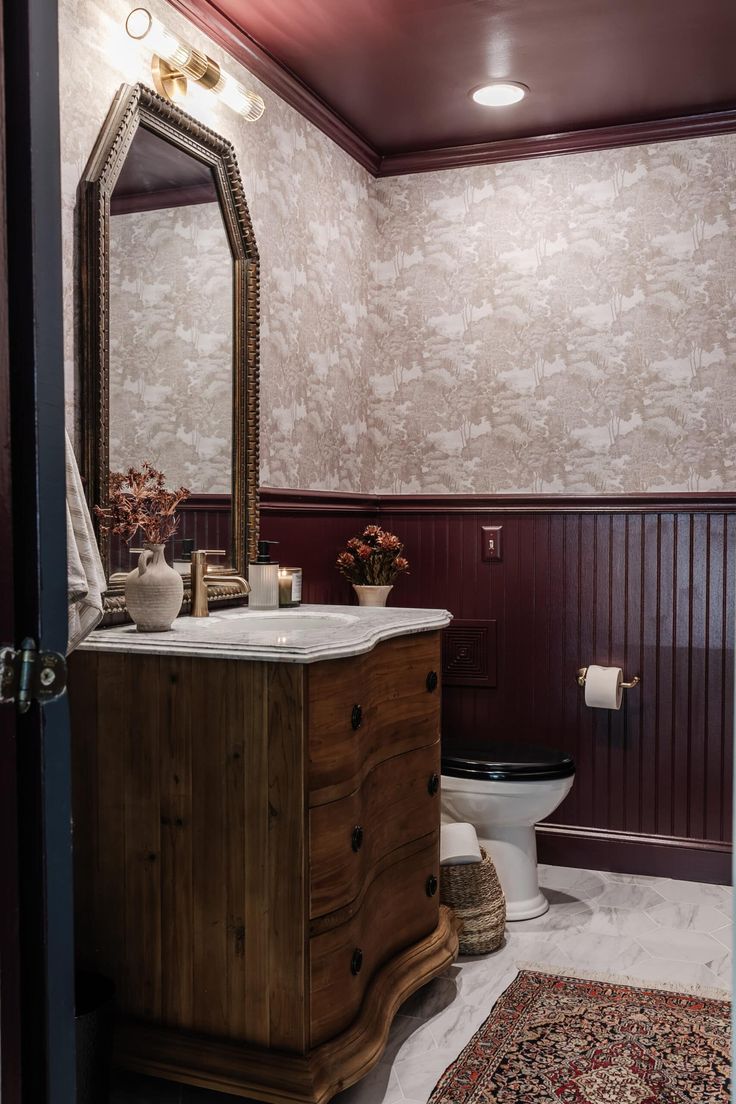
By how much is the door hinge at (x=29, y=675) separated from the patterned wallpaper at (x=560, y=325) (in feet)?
8.10

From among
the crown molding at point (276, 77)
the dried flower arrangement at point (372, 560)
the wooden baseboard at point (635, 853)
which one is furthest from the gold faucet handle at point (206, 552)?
the wooden baseboard at point (635, 853)

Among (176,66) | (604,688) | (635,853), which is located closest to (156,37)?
(176,66)

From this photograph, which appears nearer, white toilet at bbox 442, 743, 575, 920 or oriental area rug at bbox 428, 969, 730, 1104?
oriental area rug at bbox 428, 969, 730, 1104

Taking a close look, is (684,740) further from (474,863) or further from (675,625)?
(474,863)

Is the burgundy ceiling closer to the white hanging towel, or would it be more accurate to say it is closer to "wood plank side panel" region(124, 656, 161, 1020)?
the white hanging towel

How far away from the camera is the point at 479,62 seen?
2.84m

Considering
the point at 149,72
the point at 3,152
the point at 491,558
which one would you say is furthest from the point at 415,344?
the point at 3,152

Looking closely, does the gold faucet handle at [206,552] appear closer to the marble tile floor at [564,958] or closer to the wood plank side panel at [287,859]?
the wood plank side panel at [287,859]

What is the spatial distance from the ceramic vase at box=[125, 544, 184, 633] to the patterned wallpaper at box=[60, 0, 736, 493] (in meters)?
0.86

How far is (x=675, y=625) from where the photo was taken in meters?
3.22

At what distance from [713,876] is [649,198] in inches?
85.2

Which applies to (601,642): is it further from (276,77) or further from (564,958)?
(276,77)

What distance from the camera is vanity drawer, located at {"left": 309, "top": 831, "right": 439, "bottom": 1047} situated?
1844mm

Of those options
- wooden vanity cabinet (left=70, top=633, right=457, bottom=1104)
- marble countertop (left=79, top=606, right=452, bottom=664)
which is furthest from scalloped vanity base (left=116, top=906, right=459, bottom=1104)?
marble countertop (left=79, top=606, right=452, bottom=664)
